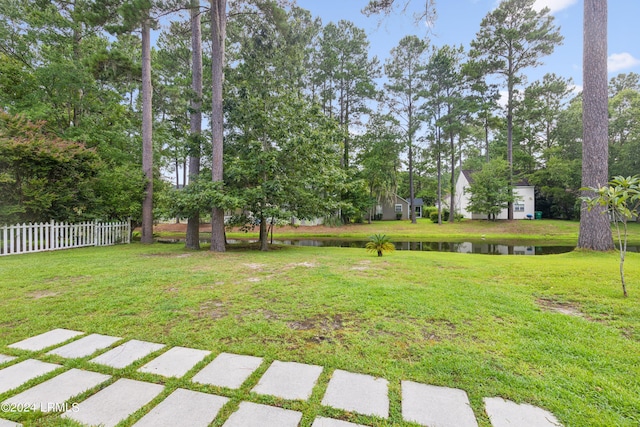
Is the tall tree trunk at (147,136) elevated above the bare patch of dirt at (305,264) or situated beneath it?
elevated above

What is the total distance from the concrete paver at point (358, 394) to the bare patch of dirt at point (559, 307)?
2.89m

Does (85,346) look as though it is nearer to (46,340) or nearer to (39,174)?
(46,340)

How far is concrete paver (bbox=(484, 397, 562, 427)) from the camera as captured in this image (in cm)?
157

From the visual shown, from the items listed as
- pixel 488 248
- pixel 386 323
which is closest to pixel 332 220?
pixel 488 248

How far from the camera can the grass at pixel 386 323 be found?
1.87 meters

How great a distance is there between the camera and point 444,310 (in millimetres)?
3350

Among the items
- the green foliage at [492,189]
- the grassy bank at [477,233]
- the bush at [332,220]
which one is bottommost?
→ the grassy bank at [477,233]

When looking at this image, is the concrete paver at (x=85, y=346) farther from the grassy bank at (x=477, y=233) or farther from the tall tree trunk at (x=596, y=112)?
the grassy bank at (x=477, y=233)

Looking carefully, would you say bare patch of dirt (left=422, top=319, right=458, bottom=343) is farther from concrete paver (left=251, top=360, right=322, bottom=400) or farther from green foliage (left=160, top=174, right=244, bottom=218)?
green foliage (left=160, top=174, right=244, bottom=218)

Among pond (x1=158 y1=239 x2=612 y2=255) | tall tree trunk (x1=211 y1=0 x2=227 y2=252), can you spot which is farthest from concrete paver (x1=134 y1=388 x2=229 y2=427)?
pond (x1=158 y1=239 x2=612 y2=255)

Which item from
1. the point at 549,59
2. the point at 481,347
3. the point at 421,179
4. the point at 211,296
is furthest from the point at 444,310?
the point at 421,179

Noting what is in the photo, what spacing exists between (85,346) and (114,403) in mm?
1067

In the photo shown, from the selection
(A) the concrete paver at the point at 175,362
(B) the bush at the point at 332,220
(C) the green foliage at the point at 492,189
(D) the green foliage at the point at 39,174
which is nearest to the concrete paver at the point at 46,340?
(A) the concrete paver at the point at 175,362

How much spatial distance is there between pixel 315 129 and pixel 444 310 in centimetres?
736
